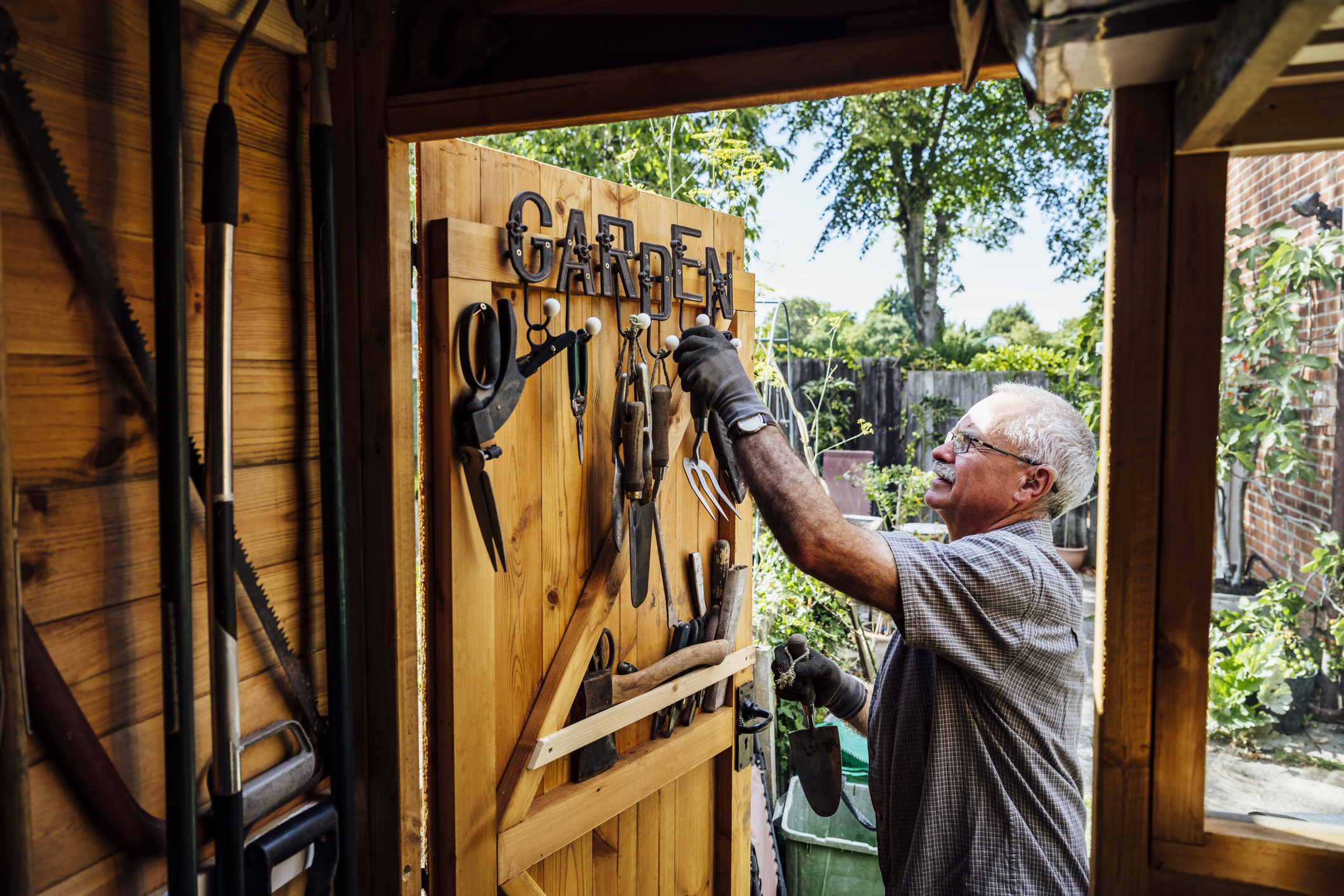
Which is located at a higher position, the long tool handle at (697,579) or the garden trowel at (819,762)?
the long tool handle at (697,579)

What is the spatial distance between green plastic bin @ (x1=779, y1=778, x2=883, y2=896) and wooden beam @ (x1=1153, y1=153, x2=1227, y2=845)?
6.99 feet

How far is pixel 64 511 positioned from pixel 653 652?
1451mm

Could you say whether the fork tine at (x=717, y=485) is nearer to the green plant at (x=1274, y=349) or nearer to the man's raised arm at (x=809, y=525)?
the man's raised arm at (x=809, y=525)

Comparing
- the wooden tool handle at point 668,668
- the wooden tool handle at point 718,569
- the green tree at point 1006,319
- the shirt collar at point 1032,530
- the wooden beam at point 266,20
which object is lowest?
the wooden tool handle at point 668,668

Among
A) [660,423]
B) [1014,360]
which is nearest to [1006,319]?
[1014,360]

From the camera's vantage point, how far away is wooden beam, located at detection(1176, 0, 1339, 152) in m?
0.61

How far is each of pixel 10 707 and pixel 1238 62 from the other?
4.35 feet

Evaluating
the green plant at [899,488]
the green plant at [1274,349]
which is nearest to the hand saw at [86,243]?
the green plant at [1274,349]

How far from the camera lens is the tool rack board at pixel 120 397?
100 centimetres

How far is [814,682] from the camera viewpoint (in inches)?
94.2

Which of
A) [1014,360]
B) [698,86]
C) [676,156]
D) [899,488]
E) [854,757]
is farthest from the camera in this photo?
[1014,360]

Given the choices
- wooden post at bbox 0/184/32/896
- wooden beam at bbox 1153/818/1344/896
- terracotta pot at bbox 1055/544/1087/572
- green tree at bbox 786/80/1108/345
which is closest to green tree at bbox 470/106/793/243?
wooden post at bbox 0/184/32/896

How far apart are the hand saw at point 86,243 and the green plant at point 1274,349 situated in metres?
2.90

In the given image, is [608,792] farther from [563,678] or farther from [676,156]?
[676,156]
